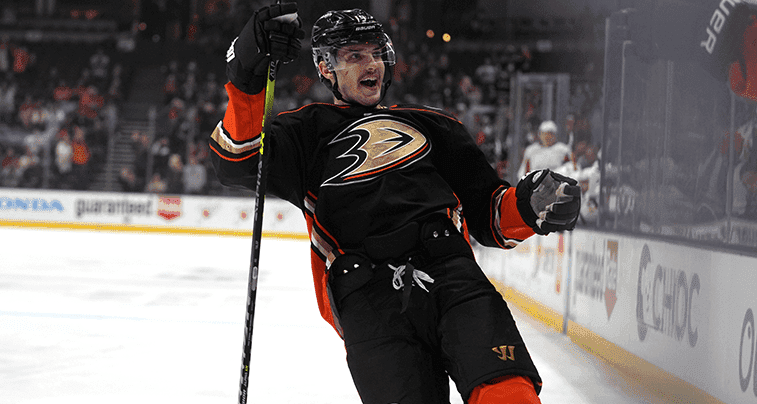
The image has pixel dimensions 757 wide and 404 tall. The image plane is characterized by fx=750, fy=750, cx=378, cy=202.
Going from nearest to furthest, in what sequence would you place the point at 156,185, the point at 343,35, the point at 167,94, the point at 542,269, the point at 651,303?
the point at 343,35
the point at 651,303
the point at 542,269
the point at 156,185
the point at 167,94

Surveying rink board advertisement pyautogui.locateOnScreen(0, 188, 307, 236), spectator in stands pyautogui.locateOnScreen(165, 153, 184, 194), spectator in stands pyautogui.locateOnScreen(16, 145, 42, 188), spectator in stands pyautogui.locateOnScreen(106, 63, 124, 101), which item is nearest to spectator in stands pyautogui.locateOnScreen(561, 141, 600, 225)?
rink board advertisement pyautogui.locateOnScreen(0, 188, 307, 236)

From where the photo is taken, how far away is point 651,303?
3.21m

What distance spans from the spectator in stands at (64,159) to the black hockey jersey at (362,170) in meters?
10.2

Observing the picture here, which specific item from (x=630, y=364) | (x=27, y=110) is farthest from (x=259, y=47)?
(x=27, y=110)

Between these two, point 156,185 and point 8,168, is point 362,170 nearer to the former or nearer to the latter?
point 156,185

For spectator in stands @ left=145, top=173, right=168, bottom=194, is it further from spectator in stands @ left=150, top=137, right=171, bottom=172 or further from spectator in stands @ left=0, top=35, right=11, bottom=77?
spectator in stands @ left=0, top=35, right=11, bottom=77

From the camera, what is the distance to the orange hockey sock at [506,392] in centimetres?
141

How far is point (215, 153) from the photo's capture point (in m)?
1.79

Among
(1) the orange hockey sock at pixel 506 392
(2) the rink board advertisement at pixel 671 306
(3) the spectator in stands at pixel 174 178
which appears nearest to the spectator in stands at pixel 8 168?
(3) the spectator in stands at pixel 174 178

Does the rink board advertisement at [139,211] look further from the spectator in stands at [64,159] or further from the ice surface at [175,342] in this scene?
the ice surface at [175,342]

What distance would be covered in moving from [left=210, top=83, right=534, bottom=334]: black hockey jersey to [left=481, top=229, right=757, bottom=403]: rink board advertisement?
100 cm

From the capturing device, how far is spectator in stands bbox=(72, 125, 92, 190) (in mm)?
11203

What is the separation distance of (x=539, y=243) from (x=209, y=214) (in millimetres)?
6651

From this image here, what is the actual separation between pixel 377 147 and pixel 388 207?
158mm
